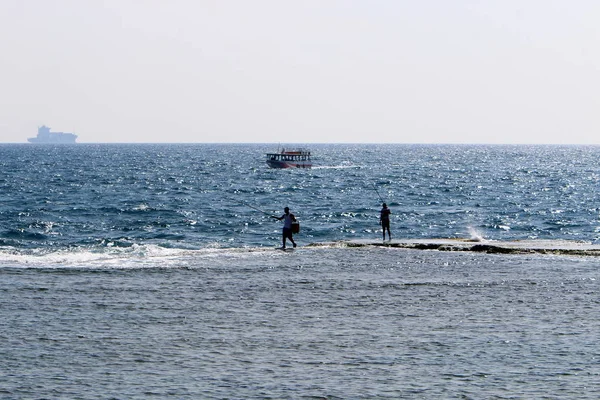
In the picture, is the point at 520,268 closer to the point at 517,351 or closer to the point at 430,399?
the point at 517,351

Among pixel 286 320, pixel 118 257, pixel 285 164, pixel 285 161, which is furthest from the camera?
pixel 285 161

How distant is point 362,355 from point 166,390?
182 inches

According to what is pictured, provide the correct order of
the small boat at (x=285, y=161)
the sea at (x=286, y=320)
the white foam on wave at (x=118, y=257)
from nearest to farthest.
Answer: the sea at (x=286, y=320), the white foam on wave at (x=118, y=257), the small boat at (x=285, y=161)

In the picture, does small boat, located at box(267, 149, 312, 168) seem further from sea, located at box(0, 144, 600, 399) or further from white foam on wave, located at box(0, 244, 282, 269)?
white foam on wave, located at box(0, 244, 282, 269)

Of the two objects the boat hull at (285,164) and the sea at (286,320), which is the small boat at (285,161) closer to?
the boat hull at (285,164)

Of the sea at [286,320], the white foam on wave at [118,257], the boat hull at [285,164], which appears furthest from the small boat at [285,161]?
the white foam on wave at [118,257]

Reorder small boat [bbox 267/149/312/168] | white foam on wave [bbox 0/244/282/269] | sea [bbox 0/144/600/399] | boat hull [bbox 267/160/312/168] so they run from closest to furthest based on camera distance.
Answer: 1. sea [bbox 0/144/600/399]
2. white foam on wave [bbox 0/244/282/269]
3. boat hull [bbox 267/160/312/168]
4. small boat [bbox 267/149/312/168]

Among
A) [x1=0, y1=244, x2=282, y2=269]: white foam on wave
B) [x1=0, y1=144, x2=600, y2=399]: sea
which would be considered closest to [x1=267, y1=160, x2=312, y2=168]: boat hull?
[x1=0, y1=144, x2=600, y2=399]: sea

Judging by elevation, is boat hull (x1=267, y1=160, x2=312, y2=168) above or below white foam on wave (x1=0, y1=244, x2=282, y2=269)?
above

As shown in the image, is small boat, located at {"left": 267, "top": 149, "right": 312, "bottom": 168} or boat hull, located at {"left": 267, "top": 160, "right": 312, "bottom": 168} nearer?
boat hull, located at {"left": 267, "top": 160, "right": 312, "bottom": 168}

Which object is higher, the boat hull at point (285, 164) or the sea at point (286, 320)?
the boat hull at point (285, 164)

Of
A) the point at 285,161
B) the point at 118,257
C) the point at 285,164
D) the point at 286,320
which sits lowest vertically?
the point at 118,257

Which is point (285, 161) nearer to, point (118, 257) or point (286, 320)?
point (118, 257)

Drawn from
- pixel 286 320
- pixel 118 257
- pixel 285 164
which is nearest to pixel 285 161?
pixel 285 164
